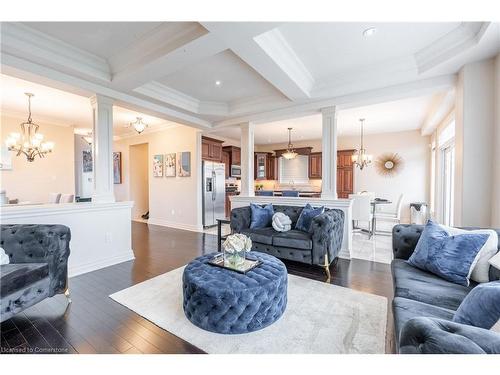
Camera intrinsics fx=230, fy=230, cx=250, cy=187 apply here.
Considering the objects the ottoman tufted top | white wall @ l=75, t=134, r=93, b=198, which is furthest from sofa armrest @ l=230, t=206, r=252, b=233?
white wall @ l=75, t=134, r=93, b=198

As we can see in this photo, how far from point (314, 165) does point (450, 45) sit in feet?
18.3

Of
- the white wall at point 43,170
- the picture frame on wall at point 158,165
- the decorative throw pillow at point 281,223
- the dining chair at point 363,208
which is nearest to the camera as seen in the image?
the decorative throw pillow at point 281,223

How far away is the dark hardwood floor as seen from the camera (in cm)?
171

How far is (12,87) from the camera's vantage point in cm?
373

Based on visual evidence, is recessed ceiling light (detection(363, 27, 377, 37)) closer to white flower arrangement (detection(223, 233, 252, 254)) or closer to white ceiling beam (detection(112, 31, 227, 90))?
white ceiling beam (detection(112, 31, 227, 90))

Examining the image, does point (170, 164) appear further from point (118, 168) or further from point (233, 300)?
point (233, 300)

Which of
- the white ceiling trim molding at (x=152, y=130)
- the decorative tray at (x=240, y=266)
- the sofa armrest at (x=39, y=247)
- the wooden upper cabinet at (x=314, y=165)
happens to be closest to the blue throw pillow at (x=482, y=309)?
the decorative tray at (x=240, y=266)

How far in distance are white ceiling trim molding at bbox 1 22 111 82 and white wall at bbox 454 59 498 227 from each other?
454 cm

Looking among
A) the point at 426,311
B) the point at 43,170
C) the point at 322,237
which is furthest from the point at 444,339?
the point at 43,170

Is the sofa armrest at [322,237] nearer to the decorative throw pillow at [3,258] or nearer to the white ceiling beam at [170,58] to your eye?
the white ceiling beam at [170,58]

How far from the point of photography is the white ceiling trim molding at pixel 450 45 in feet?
7.48

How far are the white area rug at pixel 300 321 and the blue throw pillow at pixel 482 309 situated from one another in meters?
0.76
